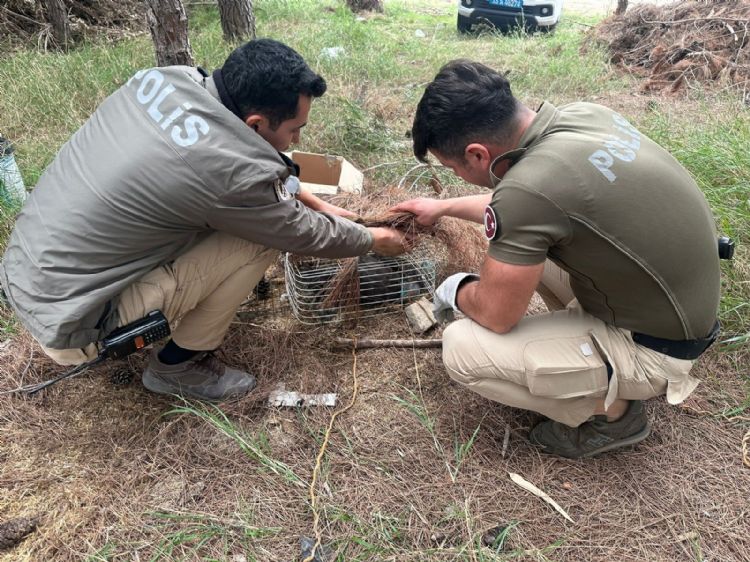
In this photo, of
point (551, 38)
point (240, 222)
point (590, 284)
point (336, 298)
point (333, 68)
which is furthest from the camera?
point (551, 38)

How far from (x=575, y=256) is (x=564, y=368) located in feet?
1.31

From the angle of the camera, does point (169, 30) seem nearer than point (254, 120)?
No

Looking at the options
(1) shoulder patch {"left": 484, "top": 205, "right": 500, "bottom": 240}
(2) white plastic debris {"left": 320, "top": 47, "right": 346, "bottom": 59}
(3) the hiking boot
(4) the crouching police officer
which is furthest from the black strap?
(2) white plastic debris {"left": 320, "top": 47, "right": 346, "bottom": 59}

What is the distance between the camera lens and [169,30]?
13.0 feet

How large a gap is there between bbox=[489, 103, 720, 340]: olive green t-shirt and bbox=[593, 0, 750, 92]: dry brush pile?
4.53m

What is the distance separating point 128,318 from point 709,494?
2.28 metres

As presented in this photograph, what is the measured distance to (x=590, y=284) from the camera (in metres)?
1.78

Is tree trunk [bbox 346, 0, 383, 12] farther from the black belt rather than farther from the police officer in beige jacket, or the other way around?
the black belt

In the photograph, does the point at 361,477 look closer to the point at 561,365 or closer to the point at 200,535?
the point at 200,535

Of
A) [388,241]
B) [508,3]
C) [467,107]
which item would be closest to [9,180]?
[388,241]

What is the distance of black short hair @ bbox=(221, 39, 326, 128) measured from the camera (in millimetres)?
1841

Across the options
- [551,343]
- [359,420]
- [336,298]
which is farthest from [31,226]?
[551,343]

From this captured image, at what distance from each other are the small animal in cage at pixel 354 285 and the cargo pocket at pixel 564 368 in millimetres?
966

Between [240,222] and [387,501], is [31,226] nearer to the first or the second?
[240,222]
